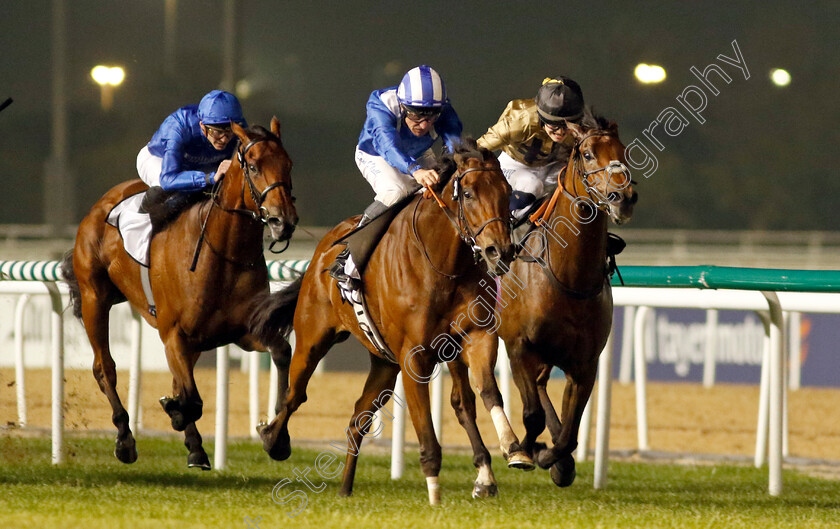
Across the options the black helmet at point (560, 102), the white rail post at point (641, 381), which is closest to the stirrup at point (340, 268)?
the black helmet at point (560, 102)

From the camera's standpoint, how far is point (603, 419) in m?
5.58

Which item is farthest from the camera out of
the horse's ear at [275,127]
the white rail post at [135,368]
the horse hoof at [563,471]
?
the white rail post at [135,368]

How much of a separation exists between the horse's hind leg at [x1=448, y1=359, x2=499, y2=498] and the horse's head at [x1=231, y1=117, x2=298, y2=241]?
0.89 m

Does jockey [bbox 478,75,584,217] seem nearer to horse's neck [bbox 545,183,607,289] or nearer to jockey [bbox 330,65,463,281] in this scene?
jockey [bbox 330,65,463,281]

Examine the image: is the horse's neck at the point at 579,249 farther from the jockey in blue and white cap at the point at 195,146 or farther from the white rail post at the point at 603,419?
the jockey in blue and white cap at the point at 195,146

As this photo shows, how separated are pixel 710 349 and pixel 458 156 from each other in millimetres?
8451

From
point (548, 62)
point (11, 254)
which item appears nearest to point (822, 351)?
point (11, 254)

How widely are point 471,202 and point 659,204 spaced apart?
2509 centimetres

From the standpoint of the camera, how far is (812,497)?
5.09 metres

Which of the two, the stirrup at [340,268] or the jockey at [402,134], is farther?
the stirrup at [340,268]

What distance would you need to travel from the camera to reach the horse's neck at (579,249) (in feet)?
15.4

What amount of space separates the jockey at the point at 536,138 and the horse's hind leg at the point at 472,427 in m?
0.91

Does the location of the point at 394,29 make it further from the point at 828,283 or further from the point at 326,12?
the point at 828,283

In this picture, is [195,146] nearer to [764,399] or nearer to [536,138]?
[536,138]
